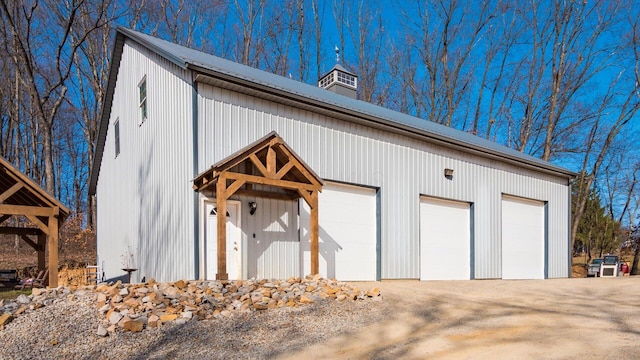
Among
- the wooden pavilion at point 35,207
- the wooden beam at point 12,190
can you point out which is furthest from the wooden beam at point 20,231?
the wooden beam at point 12,190

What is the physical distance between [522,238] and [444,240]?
3.80 metres

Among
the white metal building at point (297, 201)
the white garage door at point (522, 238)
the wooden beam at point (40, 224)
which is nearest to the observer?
the white metal building at point (297, 201)

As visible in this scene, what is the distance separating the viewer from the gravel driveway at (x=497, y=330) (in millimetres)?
4406

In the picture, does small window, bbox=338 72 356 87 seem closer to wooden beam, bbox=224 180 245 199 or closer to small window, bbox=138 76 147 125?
small window, bbox=138 76 147 125

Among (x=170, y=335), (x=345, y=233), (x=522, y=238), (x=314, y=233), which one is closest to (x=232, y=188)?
(x=314, y=233)

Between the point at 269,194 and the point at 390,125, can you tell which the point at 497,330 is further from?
the point at 390,125

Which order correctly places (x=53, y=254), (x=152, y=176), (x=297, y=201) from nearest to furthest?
(x=53, y=254), (x=297, y=201), (x=152, y=176)

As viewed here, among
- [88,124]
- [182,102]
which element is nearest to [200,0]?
[88,124]

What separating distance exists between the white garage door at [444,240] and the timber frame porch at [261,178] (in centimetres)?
441

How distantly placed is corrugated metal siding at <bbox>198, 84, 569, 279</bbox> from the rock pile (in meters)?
2.90

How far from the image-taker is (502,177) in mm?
14242

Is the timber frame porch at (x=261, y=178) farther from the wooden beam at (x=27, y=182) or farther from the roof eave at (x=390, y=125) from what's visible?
the wooden beam at (x=27, y=182)

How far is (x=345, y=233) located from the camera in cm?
1060

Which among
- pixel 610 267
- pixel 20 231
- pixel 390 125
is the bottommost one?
pixel 610 267
